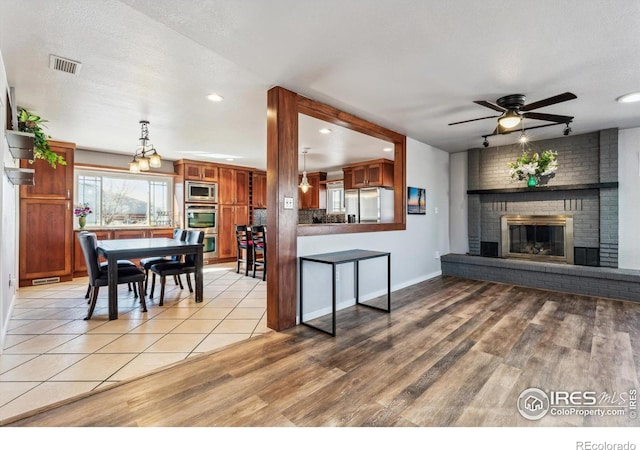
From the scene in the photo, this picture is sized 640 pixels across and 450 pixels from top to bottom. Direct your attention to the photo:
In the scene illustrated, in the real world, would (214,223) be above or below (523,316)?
above

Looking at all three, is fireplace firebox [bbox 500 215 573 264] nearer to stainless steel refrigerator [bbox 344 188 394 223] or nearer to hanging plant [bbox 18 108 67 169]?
stainless steel refrigerator [bbox 344 188 394 223]

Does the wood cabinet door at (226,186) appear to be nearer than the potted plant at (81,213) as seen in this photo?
No

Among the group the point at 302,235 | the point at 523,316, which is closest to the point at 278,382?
the point at 302,235

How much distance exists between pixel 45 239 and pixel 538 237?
8.17 metres

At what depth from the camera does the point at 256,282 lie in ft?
16.6

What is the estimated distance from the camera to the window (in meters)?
5.73

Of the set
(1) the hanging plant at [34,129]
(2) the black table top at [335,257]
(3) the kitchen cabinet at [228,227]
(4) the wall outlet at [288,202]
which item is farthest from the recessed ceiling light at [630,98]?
(3) the kitchen cabinet at [228,227]

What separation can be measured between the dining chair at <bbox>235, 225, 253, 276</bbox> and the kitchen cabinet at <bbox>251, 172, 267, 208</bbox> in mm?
1911

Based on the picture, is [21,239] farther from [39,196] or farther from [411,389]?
[411,389]

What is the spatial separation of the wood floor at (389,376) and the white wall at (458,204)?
2.55 m

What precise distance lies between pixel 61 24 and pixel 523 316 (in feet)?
15.9

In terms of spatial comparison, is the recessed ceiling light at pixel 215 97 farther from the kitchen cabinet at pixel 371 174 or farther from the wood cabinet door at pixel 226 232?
the kitchen cabinet at pixel 371 174

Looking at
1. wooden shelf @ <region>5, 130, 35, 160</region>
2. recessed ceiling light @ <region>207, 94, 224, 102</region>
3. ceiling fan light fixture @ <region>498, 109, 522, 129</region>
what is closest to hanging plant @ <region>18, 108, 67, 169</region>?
wooden shelf @ <region>5, 130, 35, 160</region>

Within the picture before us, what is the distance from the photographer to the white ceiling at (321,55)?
6.03 ft
